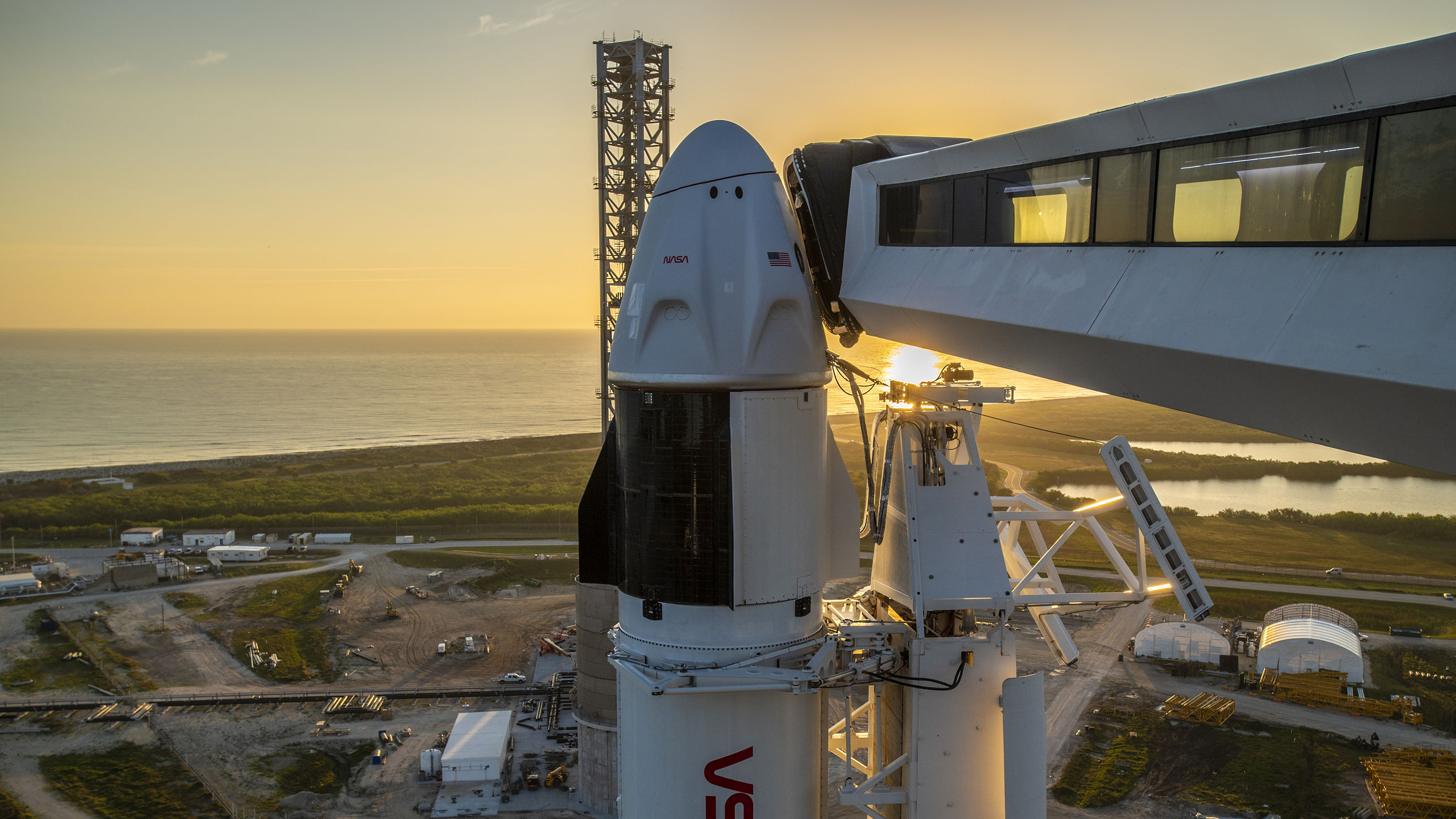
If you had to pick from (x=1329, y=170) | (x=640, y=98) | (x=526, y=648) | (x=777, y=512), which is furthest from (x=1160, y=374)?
(x=526, y=648)

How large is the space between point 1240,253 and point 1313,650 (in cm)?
3478

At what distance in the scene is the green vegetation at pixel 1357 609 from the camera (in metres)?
41.7

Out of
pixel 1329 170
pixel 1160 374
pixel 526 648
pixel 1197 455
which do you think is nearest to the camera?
pixel 1329 170

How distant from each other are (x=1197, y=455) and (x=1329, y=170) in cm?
9874

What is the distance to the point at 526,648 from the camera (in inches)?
1569

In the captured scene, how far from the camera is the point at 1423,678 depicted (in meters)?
35.6

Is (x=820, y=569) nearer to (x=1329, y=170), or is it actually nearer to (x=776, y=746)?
(x=776, y=746)

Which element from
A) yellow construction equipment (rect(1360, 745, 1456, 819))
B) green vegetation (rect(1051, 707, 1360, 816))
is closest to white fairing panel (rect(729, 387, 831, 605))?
green vegetation (rect(1051, 707, 1360, 816))

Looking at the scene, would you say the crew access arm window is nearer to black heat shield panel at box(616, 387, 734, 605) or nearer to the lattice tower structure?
black heat shield panel at box(616, 387, 734, 605)

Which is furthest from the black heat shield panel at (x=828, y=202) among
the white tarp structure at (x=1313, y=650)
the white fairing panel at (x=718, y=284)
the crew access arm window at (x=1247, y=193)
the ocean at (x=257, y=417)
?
the ocean at (x=257, y=417)

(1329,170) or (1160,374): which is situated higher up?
(1329,170)

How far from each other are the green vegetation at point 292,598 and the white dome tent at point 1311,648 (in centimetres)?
4295

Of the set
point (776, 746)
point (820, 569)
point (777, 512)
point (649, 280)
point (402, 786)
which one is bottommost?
point (402, 786)

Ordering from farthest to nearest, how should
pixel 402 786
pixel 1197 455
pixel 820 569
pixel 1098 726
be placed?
pixel 1197 455 → pixel 1098 726 → pixel 402 786 → pixel 820 569
